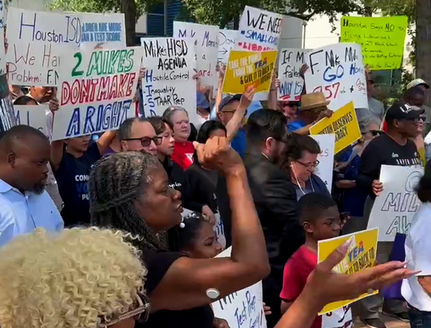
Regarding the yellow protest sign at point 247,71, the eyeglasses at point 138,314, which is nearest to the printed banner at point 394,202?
the yellow protest sign at point 247,71

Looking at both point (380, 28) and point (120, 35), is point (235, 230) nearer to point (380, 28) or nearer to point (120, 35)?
point (120, 35)

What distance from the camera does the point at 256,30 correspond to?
796 cm

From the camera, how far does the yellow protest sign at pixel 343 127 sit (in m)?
6.27

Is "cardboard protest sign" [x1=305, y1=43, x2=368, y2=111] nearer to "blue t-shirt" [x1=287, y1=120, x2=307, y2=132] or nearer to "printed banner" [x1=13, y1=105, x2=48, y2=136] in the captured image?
"blue t-shirt" [x1=287, y1=120, x2=307, y2=132]

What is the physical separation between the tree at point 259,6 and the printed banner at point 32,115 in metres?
15.0

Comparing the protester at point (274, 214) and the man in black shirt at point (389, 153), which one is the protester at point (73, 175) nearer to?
the protester at point (274, 214)

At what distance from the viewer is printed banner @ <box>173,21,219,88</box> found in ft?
24.9

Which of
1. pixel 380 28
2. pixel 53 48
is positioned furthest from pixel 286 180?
pixel 380 28

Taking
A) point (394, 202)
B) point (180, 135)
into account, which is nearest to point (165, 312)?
point (180, 135)

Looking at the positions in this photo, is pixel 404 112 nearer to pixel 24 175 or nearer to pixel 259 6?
pixel 24 175

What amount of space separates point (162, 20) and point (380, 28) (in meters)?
23.6

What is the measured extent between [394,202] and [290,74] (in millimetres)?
3057

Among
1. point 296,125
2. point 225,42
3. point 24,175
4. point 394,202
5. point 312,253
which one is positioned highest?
point 225,42

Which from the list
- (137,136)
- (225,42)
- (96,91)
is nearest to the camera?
(137,136)
